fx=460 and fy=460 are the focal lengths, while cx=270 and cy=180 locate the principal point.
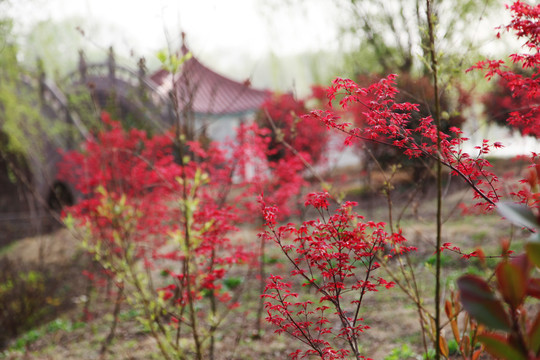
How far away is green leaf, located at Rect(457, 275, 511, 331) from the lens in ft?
3.23

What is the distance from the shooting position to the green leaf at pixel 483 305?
3.23 ft

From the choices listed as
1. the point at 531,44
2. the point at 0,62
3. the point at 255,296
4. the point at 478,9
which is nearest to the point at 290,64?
the point at 478,9

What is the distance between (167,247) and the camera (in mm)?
9438

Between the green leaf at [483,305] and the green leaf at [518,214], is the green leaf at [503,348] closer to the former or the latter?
the green leaf at [483,305]

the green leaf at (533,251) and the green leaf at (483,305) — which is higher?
the green leaf at (533,251)

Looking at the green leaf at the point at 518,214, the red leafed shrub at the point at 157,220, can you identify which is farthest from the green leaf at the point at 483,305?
the red leafed shrub at the point at 157,220

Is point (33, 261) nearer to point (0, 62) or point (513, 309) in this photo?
point (0, 62)

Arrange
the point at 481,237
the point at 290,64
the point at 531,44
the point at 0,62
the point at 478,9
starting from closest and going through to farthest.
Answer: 1. the point at 531,44
2. the point at 481,237
3. the point at 0,62
4. the point at 478,9
5. the point at 290,64

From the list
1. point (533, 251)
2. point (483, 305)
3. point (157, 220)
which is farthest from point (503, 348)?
point (157, 220)

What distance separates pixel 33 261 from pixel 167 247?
2630 mm

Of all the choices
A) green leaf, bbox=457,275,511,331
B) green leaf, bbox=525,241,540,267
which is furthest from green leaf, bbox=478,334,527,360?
green leaf, bbox=525,241,540,267

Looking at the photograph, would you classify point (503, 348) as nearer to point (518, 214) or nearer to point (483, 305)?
point (483, 305)

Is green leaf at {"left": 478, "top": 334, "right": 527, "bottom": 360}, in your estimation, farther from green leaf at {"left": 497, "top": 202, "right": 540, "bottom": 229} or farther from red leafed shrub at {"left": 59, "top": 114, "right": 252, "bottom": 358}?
red leafed shrub at {"left": 59, "top": 114, "right": 252, "bottom": 358}

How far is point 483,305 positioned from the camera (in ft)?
3.29
